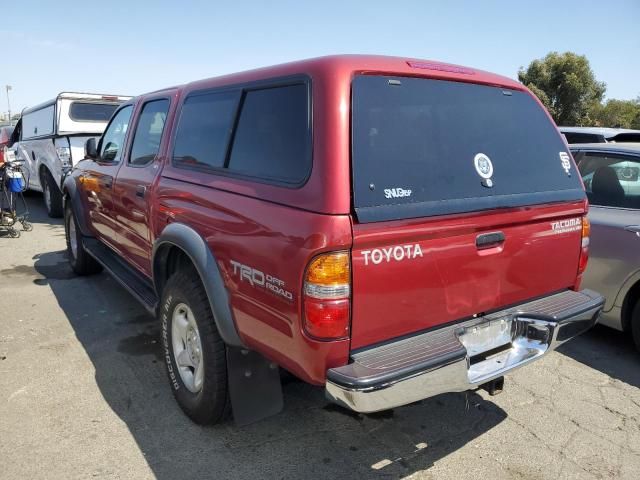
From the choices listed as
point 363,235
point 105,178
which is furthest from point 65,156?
point 363,235

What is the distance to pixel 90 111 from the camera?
30.4ft

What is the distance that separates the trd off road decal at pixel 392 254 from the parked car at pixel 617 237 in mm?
2479

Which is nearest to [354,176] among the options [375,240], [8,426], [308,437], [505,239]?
[375,240]

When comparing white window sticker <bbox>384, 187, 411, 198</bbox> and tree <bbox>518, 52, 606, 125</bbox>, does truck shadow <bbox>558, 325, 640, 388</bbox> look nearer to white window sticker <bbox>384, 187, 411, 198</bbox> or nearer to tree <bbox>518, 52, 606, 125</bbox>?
A: white window sticker <bbox>384, 187, 411, 198</bbox>

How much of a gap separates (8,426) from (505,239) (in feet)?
9.70

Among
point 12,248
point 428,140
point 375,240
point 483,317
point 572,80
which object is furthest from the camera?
point 572,80

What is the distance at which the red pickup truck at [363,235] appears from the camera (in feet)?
6.58

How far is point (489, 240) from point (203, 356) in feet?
5.25

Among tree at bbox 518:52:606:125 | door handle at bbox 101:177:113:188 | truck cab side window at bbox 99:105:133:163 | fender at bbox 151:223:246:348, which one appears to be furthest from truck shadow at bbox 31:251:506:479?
tree at bbox 518:52:606:125

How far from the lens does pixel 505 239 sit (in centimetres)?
246

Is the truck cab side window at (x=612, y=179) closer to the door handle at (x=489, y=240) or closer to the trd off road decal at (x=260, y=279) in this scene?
the door handle at (x=489, y=240)

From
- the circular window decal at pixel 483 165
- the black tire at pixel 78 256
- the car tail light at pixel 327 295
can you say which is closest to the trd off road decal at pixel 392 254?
the car tail light at pixel 327 295

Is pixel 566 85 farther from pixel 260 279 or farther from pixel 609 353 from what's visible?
pixel 260 279

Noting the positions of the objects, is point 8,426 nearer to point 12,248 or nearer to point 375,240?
point 375,240
